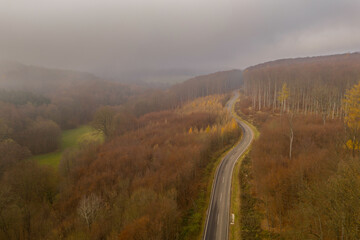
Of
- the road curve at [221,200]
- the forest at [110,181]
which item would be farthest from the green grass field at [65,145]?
the road curve at [221,200]

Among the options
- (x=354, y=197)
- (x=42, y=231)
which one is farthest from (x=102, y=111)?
(x=354, y=197)

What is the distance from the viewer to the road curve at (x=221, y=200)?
2716 cm

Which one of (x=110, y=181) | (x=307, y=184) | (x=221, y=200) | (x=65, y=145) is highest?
(x=307, y=184)

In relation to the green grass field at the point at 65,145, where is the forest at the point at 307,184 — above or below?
above

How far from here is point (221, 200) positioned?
109 feet

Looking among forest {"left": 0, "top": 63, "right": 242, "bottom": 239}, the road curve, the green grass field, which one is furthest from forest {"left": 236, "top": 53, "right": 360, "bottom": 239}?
the green grass field

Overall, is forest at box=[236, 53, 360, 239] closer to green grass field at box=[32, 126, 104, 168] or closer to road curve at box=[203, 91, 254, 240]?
road curve at box=[203, 91, 254, 240]

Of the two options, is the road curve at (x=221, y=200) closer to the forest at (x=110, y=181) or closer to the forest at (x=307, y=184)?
the forest at (x=110, y=181)

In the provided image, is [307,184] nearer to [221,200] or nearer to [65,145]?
[221,200]

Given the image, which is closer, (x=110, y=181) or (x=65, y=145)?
(x=110, y=181)

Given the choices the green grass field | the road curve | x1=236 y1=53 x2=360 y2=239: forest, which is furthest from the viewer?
the green grass field

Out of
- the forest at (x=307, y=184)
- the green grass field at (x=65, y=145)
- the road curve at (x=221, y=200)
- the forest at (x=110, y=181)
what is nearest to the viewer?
the forest at (x=307, y=184)

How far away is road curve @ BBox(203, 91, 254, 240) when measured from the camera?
27156 millimetres

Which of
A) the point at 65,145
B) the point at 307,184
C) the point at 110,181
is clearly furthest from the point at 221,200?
the point at 65,145
